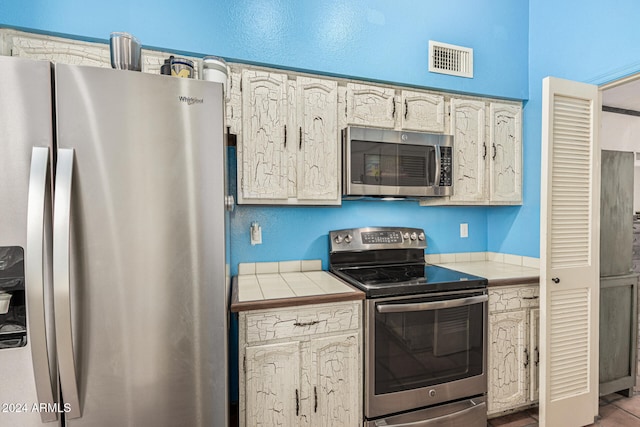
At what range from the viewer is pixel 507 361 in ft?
6.65

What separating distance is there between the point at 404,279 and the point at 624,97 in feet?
12.0

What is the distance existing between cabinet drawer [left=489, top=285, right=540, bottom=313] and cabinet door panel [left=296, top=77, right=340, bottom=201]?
1184 millimetres

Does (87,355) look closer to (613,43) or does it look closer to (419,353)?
(419,353)

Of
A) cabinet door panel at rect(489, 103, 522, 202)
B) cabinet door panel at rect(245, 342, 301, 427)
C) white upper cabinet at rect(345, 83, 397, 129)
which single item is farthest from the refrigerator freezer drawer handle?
cabinet door panel at rect(489, 103, 522, 202)

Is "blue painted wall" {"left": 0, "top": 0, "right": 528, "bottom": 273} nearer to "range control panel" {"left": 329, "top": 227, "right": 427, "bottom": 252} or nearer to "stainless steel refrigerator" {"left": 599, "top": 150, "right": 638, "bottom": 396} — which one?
"range control panel" {"left": 329, "top": 227, "right": 427, "bottom": 252}

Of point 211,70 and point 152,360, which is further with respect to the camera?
point 211,70

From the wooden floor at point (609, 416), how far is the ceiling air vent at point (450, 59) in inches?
95.5

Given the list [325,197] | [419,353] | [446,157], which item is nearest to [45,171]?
[325,197]

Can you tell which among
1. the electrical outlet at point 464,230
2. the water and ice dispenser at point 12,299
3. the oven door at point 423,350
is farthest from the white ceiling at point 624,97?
A: the water and ice dispenser at point 12,299

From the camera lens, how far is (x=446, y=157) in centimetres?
223

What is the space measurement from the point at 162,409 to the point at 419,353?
50.7 inches

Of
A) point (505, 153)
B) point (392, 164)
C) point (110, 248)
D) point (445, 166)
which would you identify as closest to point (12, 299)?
point (110, 248)

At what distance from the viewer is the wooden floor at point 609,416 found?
6.77 feet

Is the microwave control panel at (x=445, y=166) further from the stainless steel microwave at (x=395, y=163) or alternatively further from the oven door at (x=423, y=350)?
the oven door at (x=423, y=350)
